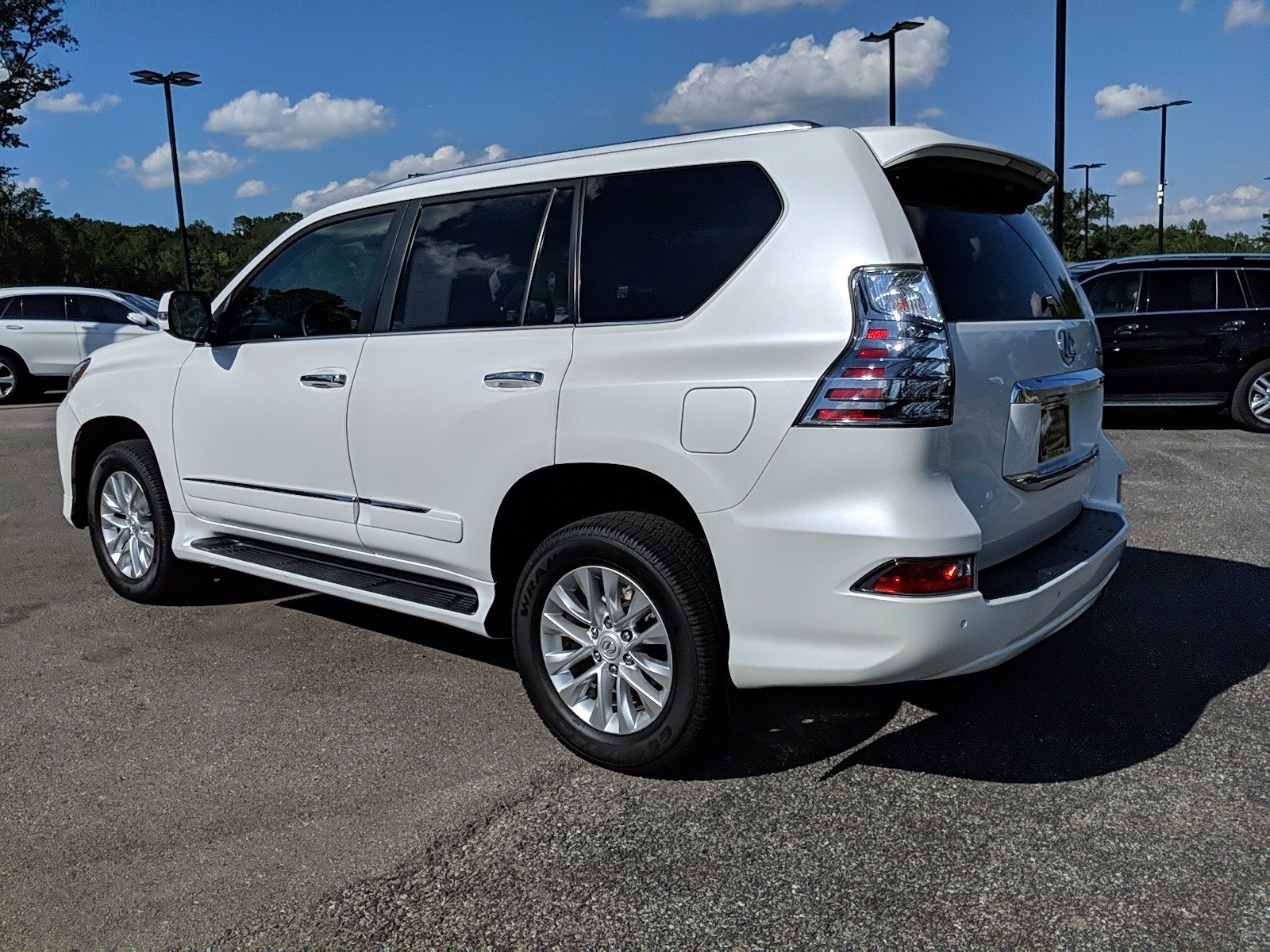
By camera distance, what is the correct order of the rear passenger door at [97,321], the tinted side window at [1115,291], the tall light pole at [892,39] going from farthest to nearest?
the tall light pole at [892,39] → the rear passenger door at [97,321] → the tinted side window at [1115,291]

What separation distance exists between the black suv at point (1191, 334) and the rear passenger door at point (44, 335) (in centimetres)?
1434

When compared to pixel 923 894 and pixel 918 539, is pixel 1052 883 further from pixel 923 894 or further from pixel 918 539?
pixel 918 539

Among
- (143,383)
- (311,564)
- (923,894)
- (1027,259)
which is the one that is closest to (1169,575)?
(1027,259)

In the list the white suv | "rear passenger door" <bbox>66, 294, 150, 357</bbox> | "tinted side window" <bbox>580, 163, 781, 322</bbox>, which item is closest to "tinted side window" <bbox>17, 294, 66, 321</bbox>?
"rear passenger door" <bbox>66, 294, 150, 357</bbox>

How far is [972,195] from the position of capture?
11.3ft

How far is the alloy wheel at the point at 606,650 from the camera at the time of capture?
10.9 feet

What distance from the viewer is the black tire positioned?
640 inches

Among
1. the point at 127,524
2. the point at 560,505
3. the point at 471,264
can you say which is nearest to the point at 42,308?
the point at 127,524

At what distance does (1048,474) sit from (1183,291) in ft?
29.4

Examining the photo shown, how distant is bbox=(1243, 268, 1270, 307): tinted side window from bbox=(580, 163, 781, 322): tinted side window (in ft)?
31.8

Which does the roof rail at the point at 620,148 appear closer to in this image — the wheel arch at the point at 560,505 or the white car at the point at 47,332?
the wheel arch at the point at 560,505

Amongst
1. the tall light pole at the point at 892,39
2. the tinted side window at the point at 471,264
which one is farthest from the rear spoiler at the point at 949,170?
the tall light pole at the point at 892,39

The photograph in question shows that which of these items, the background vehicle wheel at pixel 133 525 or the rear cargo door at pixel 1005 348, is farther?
the background vehicle wheel at pixel 133 525

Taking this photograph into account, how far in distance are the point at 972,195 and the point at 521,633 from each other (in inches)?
79.8
